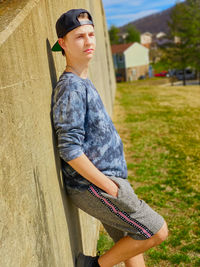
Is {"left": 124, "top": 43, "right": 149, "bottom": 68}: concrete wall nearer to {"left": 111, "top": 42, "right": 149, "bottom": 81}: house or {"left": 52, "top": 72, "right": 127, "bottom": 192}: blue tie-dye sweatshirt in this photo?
{"left": 111, "top": 42, "right": 149, "bottom": 81}: house

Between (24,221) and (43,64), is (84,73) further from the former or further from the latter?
(24,221)

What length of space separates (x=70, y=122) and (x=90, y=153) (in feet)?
1.03

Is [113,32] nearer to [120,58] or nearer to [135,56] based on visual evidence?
[135,56]

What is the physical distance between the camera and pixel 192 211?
4.11m

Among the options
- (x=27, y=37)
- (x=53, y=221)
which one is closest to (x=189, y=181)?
(x=53, y=221)

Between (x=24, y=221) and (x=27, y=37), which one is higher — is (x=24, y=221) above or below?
below

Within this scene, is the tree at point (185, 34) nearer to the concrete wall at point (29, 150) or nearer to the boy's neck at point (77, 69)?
the boy's neck at point (77, 69)

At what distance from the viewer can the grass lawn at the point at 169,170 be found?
11.2 feet

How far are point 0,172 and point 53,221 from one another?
2.46 ft

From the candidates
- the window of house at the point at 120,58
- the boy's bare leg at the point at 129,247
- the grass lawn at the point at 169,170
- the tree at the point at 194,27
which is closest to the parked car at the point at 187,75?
the window of house at the point at 120,58

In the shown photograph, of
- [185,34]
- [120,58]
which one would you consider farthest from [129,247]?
[120,58]

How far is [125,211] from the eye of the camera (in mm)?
1999

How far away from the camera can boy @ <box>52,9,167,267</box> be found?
189cm

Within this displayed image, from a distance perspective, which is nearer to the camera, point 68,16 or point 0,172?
point 0,172
